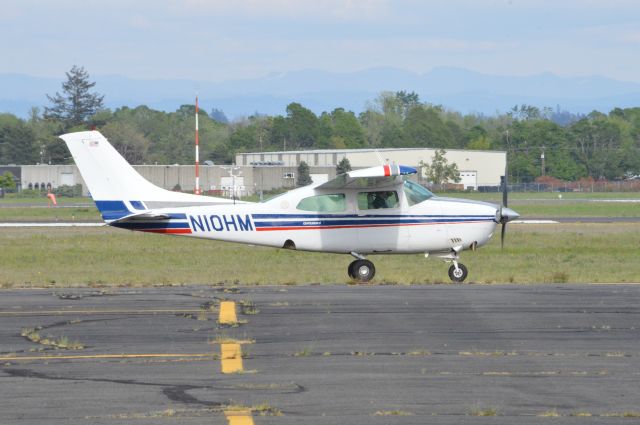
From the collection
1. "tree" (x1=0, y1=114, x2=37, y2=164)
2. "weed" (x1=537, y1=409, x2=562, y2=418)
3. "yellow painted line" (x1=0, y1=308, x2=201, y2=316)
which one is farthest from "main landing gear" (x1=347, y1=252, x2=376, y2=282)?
"tree" (x1=0, y1=114, x2=37, y2=164)

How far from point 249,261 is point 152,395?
19.8m

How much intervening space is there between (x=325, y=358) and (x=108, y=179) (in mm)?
11255

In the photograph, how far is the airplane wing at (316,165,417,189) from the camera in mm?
20578

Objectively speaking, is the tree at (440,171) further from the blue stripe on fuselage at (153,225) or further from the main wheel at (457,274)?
the blue stripe on fuselage at (153,225)

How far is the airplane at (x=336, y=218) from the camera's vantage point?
2158 cm

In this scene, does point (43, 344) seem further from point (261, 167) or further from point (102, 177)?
point (261, 167)

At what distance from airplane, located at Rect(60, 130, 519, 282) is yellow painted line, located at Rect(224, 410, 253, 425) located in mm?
12987

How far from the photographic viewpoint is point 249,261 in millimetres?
29188

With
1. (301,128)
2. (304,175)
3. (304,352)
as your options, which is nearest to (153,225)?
(304,352)

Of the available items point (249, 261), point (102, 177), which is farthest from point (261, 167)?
point (102, 177)

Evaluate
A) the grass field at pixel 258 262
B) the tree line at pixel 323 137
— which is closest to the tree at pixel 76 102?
the tree line at pixel 323 137

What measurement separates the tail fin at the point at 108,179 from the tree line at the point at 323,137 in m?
88.6

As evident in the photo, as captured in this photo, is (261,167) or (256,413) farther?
(261,167)

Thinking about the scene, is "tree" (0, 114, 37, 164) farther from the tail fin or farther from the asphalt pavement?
the asphalt pavement
